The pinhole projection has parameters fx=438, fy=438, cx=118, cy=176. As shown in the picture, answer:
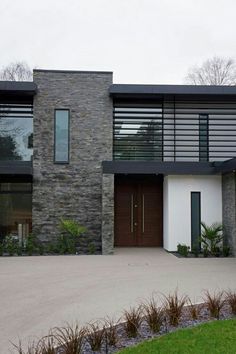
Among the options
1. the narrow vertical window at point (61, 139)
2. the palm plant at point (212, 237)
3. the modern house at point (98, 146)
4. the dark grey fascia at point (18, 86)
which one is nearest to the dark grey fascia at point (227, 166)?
the modern house at point (98, 146)

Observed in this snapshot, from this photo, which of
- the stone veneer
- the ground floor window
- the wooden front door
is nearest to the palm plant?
the stone veneer

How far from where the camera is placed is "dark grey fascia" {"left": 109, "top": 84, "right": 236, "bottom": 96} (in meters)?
15.7

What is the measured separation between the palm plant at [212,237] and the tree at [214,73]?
19493 millimetres

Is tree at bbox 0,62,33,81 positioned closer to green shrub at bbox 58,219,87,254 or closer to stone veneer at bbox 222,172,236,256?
green shrub at bbox 58,219,87,254

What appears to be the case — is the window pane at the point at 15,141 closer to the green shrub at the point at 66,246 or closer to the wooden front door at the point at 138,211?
the green shrub at the point at 66,246

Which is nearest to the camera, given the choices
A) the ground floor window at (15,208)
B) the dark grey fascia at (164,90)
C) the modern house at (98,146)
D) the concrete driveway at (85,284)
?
the concrete driveway at (85,284)

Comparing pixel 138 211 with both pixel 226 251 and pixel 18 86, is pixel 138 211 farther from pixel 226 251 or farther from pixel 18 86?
pixel 18 86

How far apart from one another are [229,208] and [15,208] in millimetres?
7666

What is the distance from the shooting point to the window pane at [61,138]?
1611 cm

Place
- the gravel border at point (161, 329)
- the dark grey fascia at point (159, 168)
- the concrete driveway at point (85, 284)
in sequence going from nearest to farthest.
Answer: the gravel border at point (161, 329) < the concrete driveway at point (85, 284) < the dark grey fascia at point (159, 168)

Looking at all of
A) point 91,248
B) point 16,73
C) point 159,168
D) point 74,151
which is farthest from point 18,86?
point 16,73

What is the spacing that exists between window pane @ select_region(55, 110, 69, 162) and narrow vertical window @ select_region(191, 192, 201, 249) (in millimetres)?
4827

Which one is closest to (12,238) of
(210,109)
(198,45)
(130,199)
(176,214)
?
(130,199)

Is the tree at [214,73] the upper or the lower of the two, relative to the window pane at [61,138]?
upper
